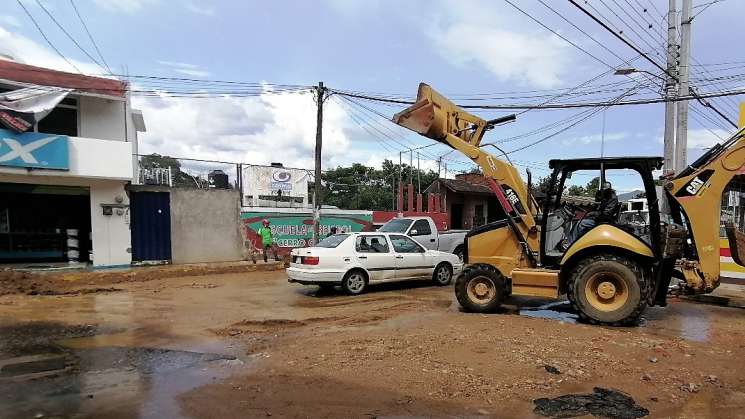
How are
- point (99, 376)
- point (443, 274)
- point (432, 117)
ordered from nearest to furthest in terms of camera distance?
point (99, 376), point (432, 117), point (443, 274)

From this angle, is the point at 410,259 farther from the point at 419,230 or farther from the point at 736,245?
the point at 736,245

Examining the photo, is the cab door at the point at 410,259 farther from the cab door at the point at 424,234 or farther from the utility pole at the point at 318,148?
the utility pole at the point at 318,148

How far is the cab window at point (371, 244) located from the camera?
12062 mm

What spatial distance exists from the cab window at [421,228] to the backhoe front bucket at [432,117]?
6251mm

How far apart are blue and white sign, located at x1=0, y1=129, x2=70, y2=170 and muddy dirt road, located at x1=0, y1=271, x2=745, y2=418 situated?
679 centimetres

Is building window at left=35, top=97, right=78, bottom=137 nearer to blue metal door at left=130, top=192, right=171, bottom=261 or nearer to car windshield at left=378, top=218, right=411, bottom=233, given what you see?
blue metal door at left=130, top=192, right=171, bottom=261

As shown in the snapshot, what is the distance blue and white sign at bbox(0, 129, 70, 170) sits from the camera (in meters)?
14.9

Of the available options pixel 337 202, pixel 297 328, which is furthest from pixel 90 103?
pixel 337 202

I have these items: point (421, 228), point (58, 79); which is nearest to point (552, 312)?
point (421, 228)

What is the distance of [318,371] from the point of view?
5.75 metres

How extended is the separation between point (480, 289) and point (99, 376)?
623 cm

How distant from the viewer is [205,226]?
19.7m

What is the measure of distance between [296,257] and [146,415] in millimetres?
7335

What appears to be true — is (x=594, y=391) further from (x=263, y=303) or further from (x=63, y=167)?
(x=63, y=167)
